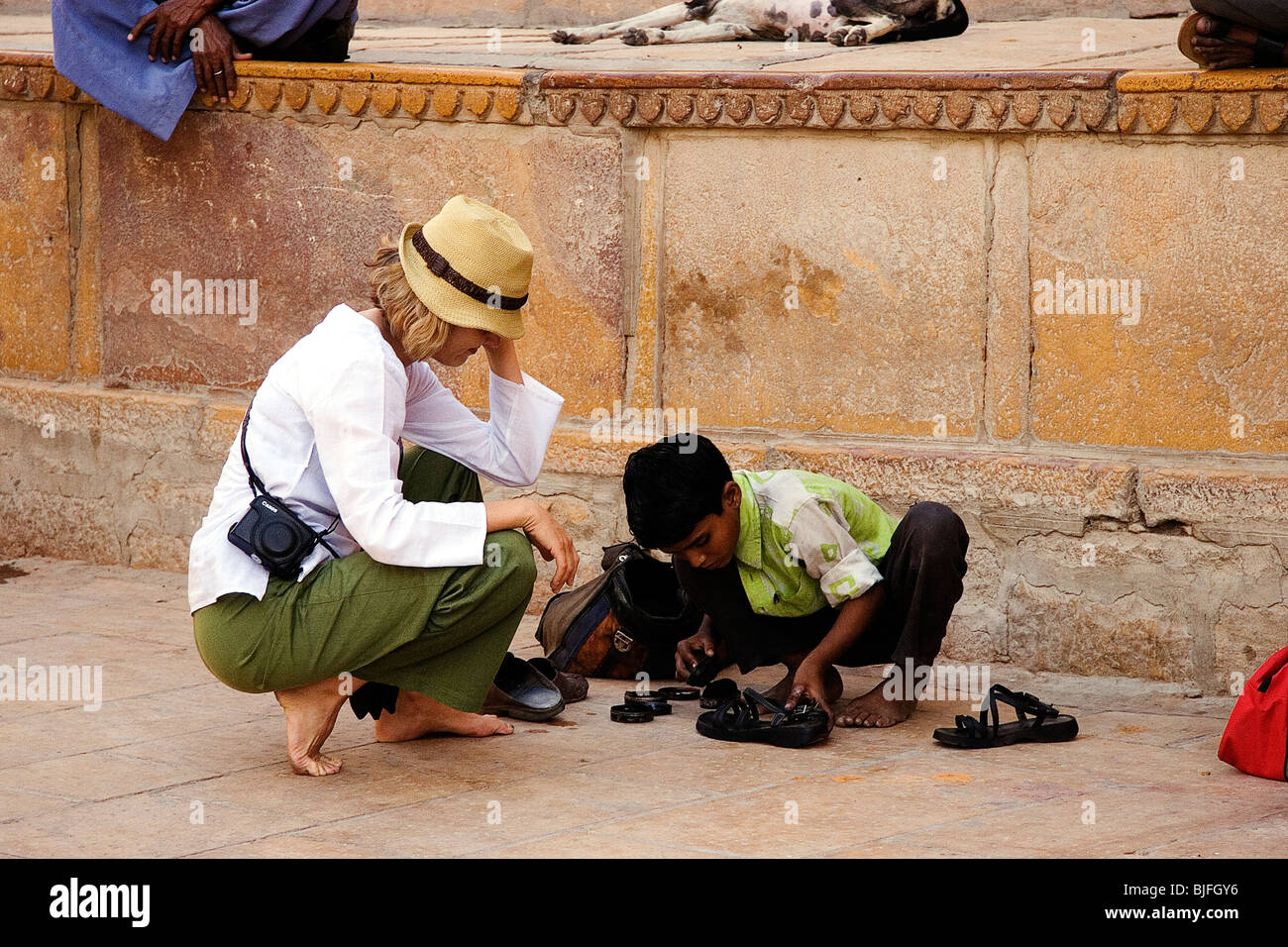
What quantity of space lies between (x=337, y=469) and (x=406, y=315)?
374mm

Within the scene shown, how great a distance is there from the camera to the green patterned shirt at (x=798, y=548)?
4293 mm

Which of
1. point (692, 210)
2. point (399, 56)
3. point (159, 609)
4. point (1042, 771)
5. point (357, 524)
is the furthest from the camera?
point (399, 56)

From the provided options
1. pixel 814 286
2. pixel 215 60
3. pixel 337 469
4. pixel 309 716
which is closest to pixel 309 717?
pixel 309 716

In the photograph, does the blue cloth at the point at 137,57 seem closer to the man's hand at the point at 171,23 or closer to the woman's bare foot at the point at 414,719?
the man's hand at the point at 171,23

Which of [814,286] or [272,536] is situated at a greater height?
[814,286]

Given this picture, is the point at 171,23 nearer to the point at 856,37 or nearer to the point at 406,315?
Result: the point at 856,37

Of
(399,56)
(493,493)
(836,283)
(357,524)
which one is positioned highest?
(399,56)

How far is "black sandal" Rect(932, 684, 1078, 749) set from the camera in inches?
165

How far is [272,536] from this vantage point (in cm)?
379

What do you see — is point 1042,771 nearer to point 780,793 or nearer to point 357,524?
point 780,793

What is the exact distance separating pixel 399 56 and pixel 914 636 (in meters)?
3.05

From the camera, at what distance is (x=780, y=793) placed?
12.5ft

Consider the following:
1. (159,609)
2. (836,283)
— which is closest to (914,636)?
(836,283)

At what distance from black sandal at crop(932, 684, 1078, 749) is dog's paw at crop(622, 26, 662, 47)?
10.4 feet
